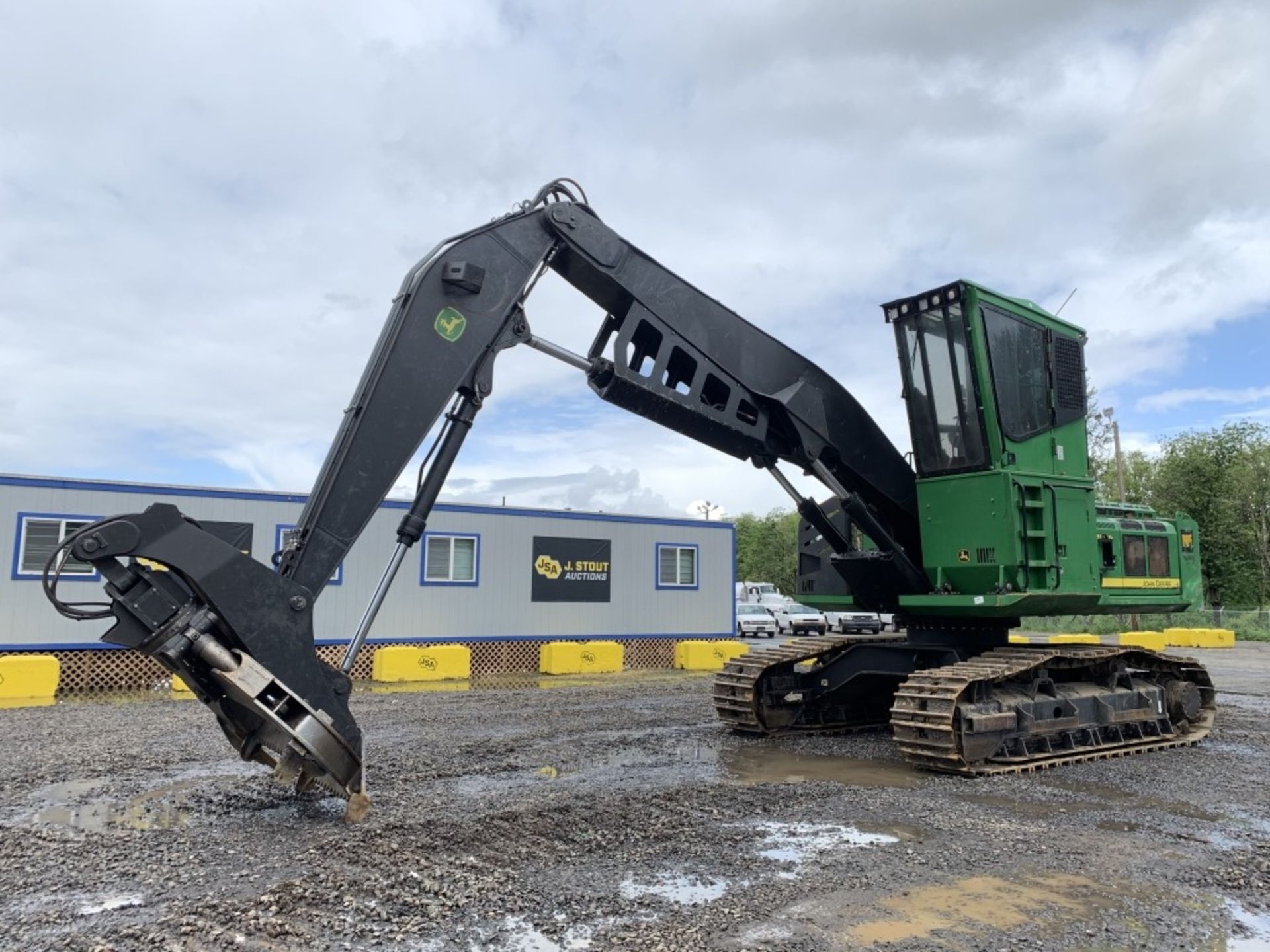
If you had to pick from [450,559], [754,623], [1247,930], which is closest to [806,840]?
[1247,930]

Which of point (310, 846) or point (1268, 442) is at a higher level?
point (1268, 442)

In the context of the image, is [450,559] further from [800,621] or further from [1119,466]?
[1119,466]

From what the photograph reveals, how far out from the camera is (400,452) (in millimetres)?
5996

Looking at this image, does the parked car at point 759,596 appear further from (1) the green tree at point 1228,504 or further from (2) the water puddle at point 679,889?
(2) the water puddle at point 679,889

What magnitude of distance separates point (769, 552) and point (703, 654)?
5630cm

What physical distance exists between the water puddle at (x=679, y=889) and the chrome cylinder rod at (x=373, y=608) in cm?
221

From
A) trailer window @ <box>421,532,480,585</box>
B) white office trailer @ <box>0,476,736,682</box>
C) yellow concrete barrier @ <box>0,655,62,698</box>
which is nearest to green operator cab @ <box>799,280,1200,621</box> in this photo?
white office trailer @ <box>0,476,736,682</box>

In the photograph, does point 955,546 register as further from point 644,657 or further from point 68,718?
point 644,657

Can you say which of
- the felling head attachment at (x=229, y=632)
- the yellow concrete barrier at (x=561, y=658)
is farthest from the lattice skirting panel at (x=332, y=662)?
the felling head attachment at (x=229, y=632)

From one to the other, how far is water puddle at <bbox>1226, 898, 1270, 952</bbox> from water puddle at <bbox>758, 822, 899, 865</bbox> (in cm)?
178

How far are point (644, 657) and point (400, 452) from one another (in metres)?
14.6

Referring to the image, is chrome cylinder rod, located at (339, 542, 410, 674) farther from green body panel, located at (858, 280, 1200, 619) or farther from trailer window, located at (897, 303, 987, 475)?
trailer window, located at (897, 303, 987, 475)

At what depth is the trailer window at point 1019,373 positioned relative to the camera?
846 cm

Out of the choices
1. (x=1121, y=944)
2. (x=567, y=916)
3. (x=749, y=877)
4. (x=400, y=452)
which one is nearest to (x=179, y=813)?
(x=400, y=452)
